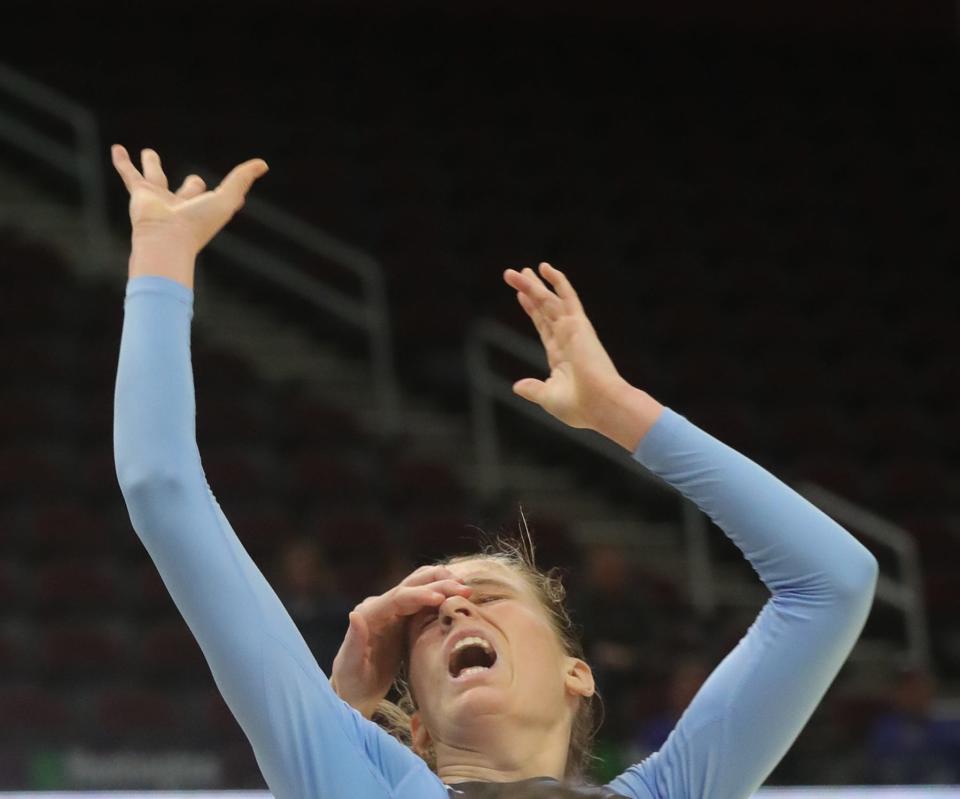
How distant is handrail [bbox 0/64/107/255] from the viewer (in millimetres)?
7918

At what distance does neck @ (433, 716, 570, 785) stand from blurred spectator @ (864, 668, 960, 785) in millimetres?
3785

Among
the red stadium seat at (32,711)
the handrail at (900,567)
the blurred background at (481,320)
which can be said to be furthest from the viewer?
the handrail at (900,567)

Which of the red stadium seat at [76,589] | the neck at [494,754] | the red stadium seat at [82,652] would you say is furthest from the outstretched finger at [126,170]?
the red stadium seat at [76,589]

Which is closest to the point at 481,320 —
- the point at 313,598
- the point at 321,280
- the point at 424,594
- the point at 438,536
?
the point at 321,280

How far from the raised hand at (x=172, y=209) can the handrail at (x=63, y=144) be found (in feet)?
21.9

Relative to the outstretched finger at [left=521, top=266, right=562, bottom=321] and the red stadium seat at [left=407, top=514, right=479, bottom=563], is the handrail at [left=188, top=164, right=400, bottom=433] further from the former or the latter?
the outstretched finger at [left=521, top=266, right=562, bottom=321]

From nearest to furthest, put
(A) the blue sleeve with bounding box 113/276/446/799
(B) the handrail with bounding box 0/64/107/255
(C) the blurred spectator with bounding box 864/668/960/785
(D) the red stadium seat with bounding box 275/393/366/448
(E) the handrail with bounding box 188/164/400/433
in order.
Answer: (A) the blue sleeve with bounding box 113/276/446/799, (C) the blurred spectator with bounding box 864/668/960/785, (D) the red stadium seat with bounding box 275/393/366/448, (E) the handrail with bounding box 188/164/400/433, (B) the handrail with bounding box 0/64/107/255

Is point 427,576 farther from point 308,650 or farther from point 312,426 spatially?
point 312,426

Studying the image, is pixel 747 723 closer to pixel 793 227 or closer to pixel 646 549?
pixel 646 549

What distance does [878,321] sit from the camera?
813 cm

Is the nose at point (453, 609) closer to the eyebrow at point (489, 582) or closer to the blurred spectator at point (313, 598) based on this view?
the eyebrow at point (489, 582)

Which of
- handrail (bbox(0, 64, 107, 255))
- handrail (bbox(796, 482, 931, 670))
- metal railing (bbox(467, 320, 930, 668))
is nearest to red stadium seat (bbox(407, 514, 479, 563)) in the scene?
metal railing (bbox(467, 320, 930, 668))

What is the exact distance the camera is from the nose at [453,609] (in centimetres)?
139

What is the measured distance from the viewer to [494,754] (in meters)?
1.35
